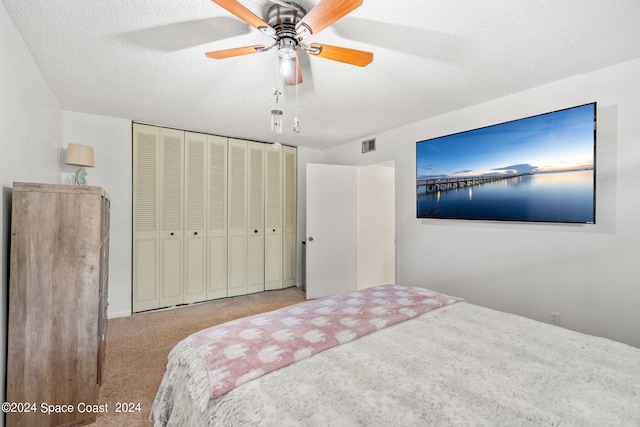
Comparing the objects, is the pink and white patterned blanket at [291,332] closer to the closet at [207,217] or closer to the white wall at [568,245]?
the white wall at [568,245]

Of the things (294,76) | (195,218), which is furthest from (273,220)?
(294,76)

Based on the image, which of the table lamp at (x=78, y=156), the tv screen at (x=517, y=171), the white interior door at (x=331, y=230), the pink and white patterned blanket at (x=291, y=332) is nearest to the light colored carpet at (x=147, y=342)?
the white interior door at (x=331, y=230)

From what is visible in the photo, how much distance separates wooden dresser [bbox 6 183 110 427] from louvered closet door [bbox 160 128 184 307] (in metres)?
1.96

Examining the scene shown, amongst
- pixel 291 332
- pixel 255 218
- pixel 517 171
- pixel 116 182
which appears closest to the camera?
pixel 291 332

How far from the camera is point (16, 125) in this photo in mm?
1767

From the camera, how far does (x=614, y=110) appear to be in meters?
2.12

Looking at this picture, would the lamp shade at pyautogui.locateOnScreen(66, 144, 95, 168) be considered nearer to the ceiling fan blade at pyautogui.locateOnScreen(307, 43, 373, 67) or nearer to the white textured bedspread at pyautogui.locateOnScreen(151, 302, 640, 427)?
the white textured bedspread at pyautogui.locateOnScreen(151, 302, 640, 427)

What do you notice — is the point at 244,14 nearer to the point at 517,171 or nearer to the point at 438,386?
the point at 438,386

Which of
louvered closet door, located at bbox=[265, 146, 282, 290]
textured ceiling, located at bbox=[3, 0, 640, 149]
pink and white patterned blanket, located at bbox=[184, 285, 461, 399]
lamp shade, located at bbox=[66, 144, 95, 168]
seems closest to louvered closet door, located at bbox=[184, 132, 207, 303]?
textured ceiling, located at bbox=[3, 0, 640, 149]

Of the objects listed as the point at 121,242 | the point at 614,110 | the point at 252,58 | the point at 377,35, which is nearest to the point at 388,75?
the point at 377,35

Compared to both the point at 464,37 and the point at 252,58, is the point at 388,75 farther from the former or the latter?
the point at 252,58

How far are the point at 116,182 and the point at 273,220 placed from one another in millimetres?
2064

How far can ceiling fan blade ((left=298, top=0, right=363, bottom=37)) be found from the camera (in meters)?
1.18

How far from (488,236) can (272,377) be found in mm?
2521
